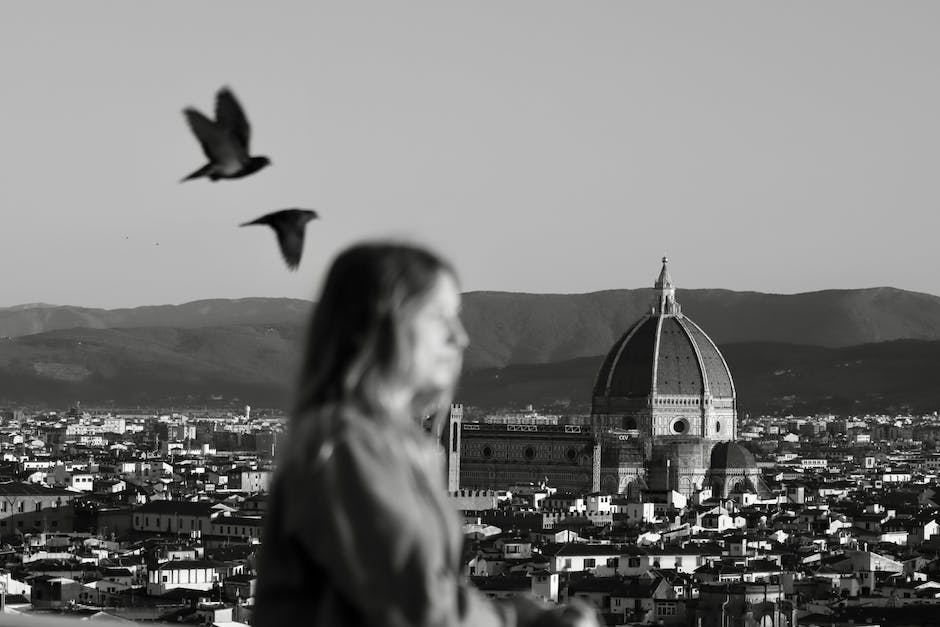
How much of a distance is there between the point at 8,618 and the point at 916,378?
182386 mm

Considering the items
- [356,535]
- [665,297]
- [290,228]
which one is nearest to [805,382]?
[665,297]

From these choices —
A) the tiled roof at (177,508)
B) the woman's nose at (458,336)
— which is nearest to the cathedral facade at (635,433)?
the tiled roof at (177,508)

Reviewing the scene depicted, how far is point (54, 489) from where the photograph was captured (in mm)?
62531

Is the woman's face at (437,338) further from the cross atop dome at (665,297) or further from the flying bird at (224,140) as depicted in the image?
the cross atop dome at (665,297)

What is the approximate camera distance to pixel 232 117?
506 cm

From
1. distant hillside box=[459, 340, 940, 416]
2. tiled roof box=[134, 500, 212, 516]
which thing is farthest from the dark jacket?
distant hillside box=[459, 340, 940, 416]

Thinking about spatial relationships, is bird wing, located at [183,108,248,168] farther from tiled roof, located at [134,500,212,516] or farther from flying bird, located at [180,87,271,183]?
tiled roof, located at [134,500,212,516]

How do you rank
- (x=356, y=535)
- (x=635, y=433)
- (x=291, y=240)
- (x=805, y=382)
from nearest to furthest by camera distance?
(x=356, y=535) < (x=291, y=240) < (x=635, y=433) < (x=805, y=382)

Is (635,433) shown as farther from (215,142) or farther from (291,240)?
(215,142)

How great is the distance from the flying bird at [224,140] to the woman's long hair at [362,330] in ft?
6.93

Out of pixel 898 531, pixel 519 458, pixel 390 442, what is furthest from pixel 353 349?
pixel 519 458

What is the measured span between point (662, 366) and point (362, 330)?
73495mm

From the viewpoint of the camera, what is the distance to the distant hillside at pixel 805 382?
181625 mm

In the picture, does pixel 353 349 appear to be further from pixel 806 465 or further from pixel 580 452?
pixel 806 465
